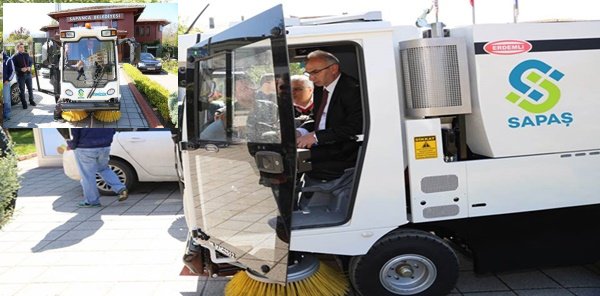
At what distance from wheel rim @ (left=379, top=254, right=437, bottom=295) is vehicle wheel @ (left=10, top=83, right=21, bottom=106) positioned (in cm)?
826

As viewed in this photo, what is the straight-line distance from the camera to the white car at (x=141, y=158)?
722 cm

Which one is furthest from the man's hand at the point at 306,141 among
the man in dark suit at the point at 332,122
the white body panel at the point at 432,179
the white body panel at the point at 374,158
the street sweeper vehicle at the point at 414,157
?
the white body panel at the point at 432,179

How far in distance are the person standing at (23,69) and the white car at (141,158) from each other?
2.74 m

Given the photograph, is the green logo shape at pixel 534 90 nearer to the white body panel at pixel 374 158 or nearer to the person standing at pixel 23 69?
the white body panel at pixel 374 158

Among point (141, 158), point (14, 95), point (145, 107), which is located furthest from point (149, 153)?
point (14, 95)

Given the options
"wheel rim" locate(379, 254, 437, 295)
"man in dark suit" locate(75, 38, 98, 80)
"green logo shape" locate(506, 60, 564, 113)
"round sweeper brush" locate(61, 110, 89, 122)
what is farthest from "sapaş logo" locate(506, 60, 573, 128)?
"man in dark suit" locate(75, 38, 98, 80)

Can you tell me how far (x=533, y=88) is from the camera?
309cm

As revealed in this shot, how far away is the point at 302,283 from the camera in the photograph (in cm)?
319

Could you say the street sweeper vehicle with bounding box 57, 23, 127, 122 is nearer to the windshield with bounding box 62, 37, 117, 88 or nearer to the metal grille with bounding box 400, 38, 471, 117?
the windshield with bounding box 62, 37, 117, 88

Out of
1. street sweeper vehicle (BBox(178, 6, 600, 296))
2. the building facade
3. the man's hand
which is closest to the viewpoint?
street sweeper vehicle (BBox(178, 6, 600, 296))

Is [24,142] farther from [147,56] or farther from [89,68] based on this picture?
[147,56]

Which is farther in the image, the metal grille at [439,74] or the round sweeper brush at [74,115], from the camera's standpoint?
the round sweeper brush at [74,115]

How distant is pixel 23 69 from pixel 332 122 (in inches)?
299

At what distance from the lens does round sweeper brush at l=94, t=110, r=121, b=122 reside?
8202 mm
